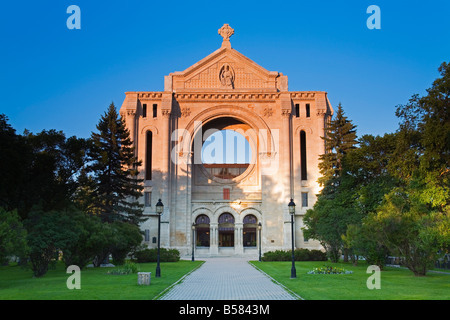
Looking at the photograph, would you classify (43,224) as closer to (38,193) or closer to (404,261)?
(38,193)

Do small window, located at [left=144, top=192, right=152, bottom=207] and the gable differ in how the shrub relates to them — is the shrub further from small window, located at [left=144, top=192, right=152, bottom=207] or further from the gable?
the gable

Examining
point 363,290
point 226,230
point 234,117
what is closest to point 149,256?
point 226,230

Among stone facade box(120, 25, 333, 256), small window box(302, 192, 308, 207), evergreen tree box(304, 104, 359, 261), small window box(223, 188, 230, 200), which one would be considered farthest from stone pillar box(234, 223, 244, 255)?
evergreen tree box(304, 104, 359, 261)

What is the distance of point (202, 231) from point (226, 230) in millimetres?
3298

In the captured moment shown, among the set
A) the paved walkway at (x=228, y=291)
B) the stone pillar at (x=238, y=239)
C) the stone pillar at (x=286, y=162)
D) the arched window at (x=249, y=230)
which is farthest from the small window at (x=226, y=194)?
the paved walkway at (x=228, y=291)

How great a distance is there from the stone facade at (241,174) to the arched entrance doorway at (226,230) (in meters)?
0.12

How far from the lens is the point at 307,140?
183 feet

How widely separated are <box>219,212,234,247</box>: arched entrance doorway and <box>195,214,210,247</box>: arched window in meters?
1.68

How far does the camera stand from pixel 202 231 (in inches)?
2269

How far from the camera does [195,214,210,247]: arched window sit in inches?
2178

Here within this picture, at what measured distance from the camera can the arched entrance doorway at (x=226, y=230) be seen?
55406 millimetres

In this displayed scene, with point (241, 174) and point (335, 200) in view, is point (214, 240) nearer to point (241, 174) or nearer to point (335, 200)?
point (241, 174)

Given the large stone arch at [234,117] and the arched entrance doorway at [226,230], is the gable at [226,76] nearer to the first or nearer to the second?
the large stone arch at [234,117]
